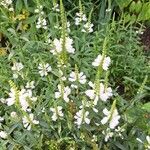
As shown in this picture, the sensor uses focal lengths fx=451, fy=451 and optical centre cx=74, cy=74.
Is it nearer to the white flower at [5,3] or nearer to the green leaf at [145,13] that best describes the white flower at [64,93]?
the white flower at [5,3]

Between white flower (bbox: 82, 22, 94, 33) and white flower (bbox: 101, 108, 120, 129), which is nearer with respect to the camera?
white flower (bbox: 101, 108, 120, 129)

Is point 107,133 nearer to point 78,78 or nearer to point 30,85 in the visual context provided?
point 78,78

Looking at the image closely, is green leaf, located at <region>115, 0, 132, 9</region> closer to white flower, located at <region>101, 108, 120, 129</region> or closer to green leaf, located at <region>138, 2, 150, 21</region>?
green leaf, located at <region>138, 2, 150, 21</region>

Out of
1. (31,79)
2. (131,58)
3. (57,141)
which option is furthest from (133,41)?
(57,141)

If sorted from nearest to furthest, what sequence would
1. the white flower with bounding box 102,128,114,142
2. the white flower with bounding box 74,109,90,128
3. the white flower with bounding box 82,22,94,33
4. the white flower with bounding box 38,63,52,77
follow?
the white flower with bounding box 74,109,90,128 → the white flower with bounding box 102,128,114,142 → the white flower with bounding box 38,63,52,77 → the white flower with bounding box 82,22,94,33

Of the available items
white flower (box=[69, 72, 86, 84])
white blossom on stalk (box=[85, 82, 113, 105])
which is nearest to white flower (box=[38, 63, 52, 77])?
white flower (box=[69, 72, 86, 84])

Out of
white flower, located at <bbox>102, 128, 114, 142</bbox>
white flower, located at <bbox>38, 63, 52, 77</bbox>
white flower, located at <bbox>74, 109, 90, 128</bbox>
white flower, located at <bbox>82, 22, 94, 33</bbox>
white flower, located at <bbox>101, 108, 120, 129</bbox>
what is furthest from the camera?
white flower, located at <bbox>82, 22, 94, 33</bbox>

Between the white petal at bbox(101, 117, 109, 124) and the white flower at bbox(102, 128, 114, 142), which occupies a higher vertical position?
the white petal at bbox(101, 117, 109, 124)

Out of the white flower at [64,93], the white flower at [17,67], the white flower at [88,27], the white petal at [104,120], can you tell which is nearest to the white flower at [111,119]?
the white petal at [104,120]

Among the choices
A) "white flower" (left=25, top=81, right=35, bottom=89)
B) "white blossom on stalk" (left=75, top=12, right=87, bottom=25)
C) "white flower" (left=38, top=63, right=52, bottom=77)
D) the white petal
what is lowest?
"white flower" (left=25, top=81, right=35, bottom=89)
